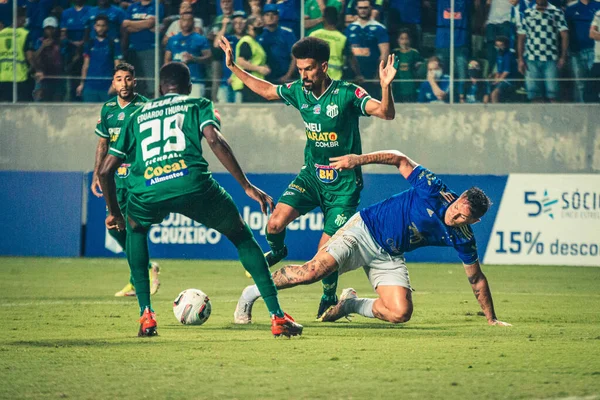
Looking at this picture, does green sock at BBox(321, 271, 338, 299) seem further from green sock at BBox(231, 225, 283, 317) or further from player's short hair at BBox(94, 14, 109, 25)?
player's short hair at BBox(94, 14, 109, 25)

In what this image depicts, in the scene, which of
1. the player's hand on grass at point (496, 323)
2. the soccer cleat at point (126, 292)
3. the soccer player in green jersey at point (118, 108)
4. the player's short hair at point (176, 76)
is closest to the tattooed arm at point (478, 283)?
the player's hand on grass at point (496, 323)

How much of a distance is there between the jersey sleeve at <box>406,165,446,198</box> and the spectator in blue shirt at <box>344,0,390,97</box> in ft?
31.7

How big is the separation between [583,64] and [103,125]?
9.55 metres

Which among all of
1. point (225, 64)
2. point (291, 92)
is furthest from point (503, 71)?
point (291, 92)

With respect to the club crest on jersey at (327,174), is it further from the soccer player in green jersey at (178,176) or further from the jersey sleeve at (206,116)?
the jersey sleeve at (206,116)

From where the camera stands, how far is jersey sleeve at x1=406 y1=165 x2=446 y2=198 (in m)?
8.32

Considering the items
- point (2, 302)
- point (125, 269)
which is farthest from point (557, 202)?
point (2, 302)

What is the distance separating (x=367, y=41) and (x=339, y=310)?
9.55 meters

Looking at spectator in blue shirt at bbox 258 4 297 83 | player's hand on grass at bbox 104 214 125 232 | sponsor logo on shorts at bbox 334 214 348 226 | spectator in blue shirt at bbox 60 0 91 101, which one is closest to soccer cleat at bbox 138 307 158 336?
player's hand on grass at bbox 104 214 125 232

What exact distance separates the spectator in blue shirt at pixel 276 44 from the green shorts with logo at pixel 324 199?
867 cm

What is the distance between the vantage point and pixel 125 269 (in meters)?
15.5

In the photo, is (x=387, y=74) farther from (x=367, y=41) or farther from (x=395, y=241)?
(x=367, y=41)

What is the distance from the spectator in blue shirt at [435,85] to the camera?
17969 millimetres

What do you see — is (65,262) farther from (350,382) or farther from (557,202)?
(350,382)
